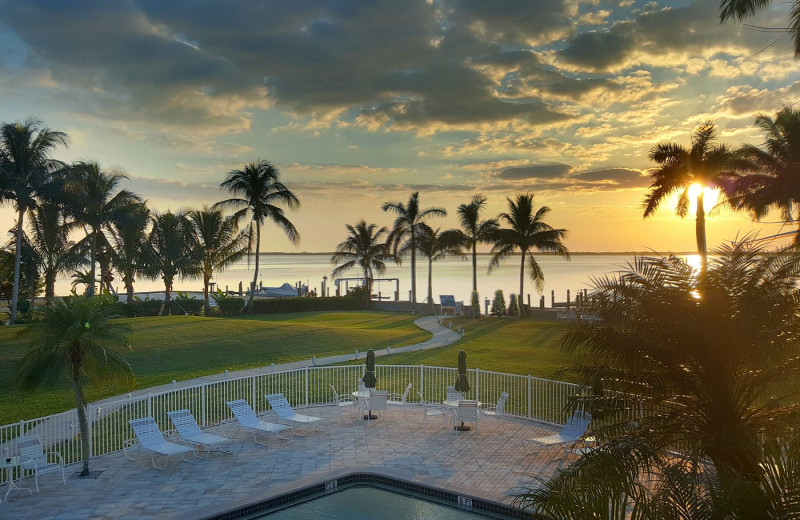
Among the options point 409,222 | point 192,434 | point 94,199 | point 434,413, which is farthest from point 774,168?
point 94,199

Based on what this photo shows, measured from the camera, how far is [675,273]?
8.84 m

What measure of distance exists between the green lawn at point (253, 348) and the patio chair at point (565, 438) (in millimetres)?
3361

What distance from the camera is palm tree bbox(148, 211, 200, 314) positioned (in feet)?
138

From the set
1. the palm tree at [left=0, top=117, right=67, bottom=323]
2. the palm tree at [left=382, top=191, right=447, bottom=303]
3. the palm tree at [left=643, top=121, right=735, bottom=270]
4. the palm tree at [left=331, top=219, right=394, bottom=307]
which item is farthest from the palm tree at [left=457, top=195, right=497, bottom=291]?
the palm tree at [left=0, top=117, right=67, bottom=323]

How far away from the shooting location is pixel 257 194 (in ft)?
138

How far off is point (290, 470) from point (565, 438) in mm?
5705

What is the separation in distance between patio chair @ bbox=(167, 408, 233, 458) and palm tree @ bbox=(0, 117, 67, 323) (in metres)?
22.9

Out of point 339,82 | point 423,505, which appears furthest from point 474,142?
point 423,505

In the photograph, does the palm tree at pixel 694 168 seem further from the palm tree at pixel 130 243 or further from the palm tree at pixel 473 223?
the palm tree at pixel 130 243

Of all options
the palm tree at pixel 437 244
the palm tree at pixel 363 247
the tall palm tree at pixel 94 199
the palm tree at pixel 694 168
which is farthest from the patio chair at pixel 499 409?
the palm tree at pixel 363 247

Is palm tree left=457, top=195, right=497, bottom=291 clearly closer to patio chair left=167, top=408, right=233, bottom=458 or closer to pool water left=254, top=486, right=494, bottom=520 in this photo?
patio chair left=167, top=408, right=233, bottom=458

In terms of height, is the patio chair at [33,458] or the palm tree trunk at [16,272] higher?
the palm tree trunk at [16,272]

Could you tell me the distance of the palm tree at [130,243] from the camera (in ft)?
121

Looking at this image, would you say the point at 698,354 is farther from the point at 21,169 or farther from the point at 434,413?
the point at 21,169
